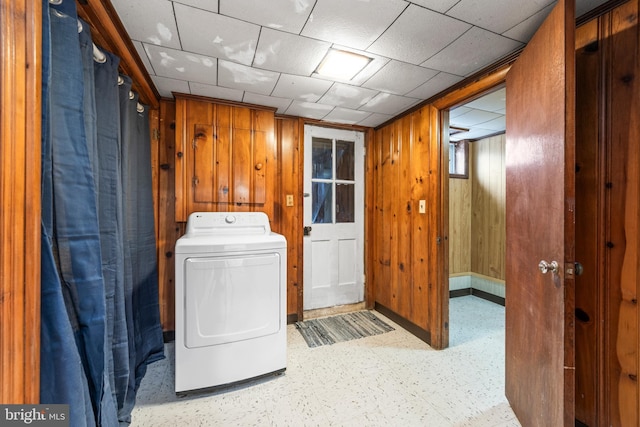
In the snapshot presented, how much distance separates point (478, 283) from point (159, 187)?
4.06 metres

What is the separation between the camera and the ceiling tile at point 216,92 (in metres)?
2.12

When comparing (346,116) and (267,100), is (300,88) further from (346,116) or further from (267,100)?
(346,116)

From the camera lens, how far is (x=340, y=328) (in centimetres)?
264

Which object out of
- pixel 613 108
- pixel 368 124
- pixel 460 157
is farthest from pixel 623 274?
pixel 460 157

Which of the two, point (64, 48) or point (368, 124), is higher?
point (368, 124)

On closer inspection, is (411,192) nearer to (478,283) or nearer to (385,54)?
(385,54)

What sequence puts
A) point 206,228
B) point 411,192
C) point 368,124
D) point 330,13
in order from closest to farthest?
1. point 330,13
2. point 206,228
3. point 411,192
4. point 368,124

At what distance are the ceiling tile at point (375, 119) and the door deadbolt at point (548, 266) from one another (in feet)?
6.61

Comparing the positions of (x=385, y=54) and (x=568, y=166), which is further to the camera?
(x=385, y=54)

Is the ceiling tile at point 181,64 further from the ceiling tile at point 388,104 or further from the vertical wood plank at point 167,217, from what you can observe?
the ceiling tile at point 388,104

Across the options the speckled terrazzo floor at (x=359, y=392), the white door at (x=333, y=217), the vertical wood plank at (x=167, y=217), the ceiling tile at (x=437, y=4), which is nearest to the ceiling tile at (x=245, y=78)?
the vertical wood plank at (x=167, y=217)

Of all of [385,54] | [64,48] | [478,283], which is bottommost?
[478,283]

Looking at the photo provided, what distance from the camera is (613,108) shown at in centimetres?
123

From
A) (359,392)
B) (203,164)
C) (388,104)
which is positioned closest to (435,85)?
(388,104)
